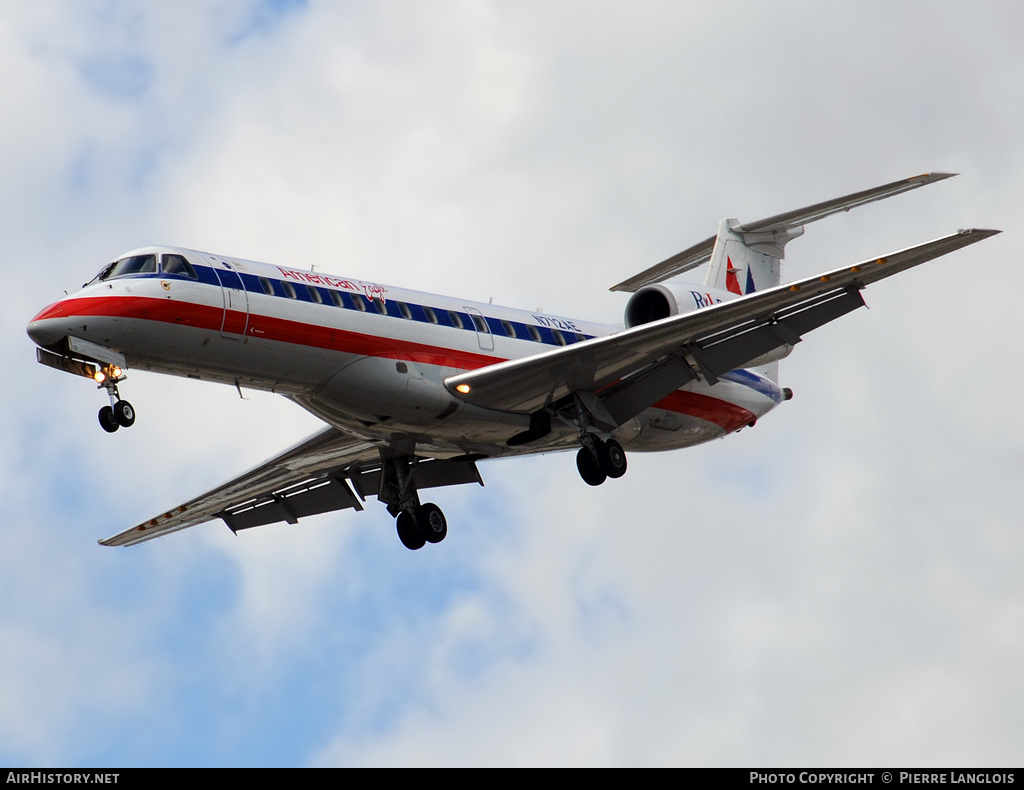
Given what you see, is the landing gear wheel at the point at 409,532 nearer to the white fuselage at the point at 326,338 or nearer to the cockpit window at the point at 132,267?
the white fuselage at the point at 326,338

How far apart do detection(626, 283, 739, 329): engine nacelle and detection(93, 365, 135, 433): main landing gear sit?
364 inches

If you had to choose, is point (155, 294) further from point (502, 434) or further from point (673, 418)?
point (673, 418)

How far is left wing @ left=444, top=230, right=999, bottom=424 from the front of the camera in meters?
24.0

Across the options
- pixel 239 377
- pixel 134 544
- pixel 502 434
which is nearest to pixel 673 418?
pixel 502 434

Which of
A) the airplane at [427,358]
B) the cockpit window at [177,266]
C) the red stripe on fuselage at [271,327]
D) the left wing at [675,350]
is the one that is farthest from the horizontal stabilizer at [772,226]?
the cockpit window at [177,266]

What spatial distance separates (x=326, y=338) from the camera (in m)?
24.1

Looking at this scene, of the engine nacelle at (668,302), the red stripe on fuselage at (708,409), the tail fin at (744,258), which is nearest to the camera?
the engine nacelle at (668,302)

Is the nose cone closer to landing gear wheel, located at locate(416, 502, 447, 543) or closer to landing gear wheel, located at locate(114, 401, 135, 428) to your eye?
landing gear wheel, located at locate(114, 401, 135, 428)

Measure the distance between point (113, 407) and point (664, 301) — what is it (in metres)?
9.87

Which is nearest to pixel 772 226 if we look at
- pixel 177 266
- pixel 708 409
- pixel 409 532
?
pixel 708 409

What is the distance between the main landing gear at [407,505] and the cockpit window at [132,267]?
21.7ft

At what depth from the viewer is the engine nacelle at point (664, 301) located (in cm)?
2738

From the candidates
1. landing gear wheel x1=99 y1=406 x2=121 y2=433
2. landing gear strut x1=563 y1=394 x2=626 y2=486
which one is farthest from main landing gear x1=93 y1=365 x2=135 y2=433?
landing gear strut x1=563 y1=394 x2=626 y2=486
